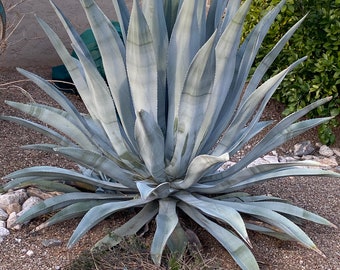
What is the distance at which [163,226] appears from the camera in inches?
122

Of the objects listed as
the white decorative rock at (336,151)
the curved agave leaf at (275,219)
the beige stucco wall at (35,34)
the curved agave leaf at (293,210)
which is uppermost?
the curved agave leaf at (275,219)

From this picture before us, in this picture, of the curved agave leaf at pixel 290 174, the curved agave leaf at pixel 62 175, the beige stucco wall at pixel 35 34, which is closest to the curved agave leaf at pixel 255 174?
the curved agave leaf at pixel 290 174

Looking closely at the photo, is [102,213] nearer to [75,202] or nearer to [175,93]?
[75,202]

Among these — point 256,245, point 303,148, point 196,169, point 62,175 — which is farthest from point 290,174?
point 303,148

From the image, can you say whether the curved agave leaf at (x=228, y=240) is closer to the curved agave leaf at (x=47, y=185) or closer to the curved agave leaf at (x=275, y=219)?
the curved agave leaf at (x=275, y=219)

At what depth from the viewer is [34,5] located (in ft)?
21.3

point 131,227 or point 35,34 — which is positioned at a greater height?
point 131,227

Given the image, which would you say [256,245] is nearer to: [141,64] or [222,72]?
[222,72]

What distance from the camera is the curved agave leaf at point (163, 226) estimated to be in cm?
297

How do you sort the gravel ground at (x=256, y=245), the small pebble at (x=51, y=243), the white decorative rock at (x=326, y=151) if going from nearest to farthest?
the gravel ground at (x=256, y=245) < the small pebble at (x=51, y=243) < the white decorative rock at (x=326, y=151)

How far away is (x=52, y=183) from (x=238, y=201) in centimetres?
103

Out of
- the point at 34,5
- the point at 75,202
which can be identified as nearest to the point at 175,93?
the point at 75,202

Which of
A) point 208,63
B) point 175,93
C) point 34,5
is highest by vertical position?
point 208,63

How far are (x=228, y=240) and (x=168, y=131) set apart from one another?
2.05ft
